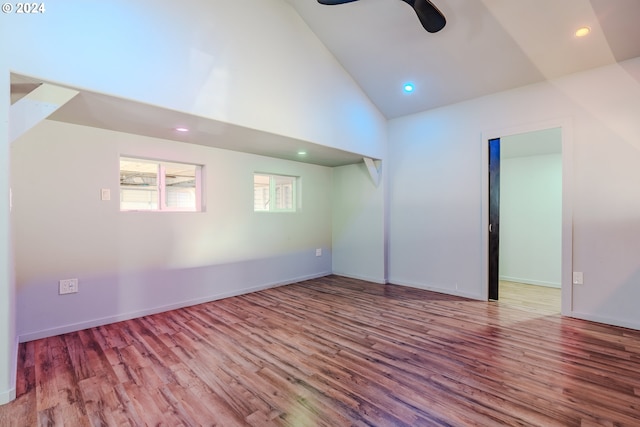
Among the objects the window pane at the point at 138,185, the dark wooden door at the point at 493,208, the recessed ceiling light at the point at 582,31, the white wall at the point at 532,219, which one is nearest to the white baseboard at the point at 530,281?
the white wall at the point at 532,219

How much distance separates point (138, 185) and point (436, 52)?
3.99 m

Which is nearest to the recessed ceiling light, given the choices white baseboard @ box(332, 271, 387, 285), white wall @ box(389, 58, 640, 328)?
white wall @ box(389, 58, 640, 328)

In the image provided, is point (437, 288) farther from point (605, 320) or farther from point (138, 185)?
A: point (138, 185)

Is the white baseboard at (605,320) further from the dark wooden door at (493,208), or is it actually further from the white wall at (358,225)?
the white wall at (358,225)

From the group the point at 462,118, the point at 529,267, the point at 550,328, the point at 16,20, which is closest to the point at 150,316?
the point at 16,20

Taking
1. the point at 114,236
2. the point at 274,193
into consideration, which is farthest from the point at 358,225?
the point at 114,236

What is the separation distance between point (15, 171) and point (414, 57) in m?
4.31

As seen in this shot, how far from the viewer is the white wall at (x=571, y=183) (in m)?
2.94

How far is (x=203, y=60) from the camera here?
2666 millimetres

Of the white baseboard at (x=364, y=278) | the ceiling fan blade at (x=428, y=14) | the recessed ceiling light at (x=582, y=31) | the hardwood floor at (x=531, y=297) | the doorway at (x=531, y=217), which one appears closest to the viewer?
the ceiling fan blade at (x=428, y=14)

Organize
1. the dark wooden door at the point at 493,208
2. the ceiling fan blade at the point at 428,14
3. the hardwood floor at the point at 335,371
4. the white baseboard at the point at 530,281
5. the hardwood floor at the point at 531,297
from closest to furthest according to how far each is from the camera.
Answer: the hardwood floor at the point at 335,371 → the ceiling fan blade at the point at 428,14 → the hardwood floor at the point at 531,297 → the dark wooden door at the point at 493,208 → the white baseboard at the point at 530,281

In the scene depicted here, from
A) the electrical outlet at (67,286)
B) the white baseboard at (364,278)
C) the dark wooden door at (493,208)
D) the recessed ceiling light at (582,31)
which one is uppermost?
the recessed ceiling light at (582,31)

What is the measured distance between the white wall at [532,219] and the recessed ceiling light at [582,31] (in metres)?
1.76

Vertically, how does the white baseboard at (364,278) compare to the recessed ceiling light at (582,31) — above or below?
below
